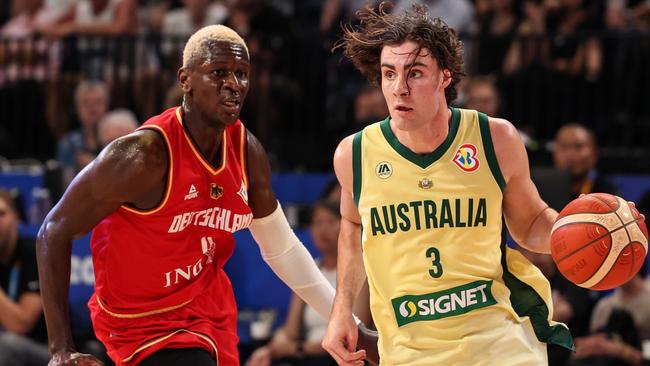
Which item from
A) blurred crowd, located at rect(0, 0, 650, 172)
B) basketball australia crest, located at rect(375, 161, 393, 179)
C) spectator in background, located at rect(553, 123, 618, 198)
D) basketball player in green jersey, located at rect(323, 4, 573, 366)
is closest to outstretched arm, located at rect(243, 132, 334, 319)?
basketball player in green jersey, located at rect(323, 4, 573, 366)

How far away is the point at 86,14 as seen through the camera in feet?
37.6

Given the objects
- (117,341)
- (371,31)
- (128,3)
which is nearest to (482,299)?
(371,31)

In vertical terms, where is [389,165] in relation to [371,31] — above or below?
below

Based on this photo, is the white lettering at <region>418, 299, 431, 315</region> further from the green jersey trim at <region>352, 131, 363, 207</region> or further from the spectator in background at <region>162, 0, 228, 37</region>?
the spectator in background at <region>162, 0, 228, 37</region>

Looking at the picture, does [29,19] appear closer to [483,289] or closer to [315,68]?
[315,68]

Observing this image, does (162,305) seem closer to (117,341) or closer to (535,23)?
(117,341)

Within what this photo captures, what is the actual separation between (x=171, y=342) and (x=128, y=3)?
281 inches

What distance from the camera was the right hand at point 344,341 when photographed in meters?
4.44

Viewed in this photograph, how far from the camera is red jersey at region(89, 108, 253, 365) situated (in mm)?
4730

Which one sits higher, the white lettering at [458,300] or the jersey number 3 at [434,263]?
the jersey number 3 at [434,263]

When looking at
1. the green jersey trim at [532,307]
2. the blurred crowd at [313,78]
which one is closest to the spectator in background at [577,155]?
the blurred crowd at [313,78]

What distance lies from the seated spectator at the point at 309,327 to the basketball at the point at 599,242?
379 centimetres

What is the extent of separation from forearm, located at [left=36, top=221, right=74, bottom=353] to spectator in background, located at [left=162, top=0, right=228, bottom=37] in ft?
21.1

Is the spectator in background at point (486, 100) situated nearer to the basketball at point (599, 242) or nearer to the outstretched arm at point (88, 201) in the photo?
the basketball at point (599, 242)
